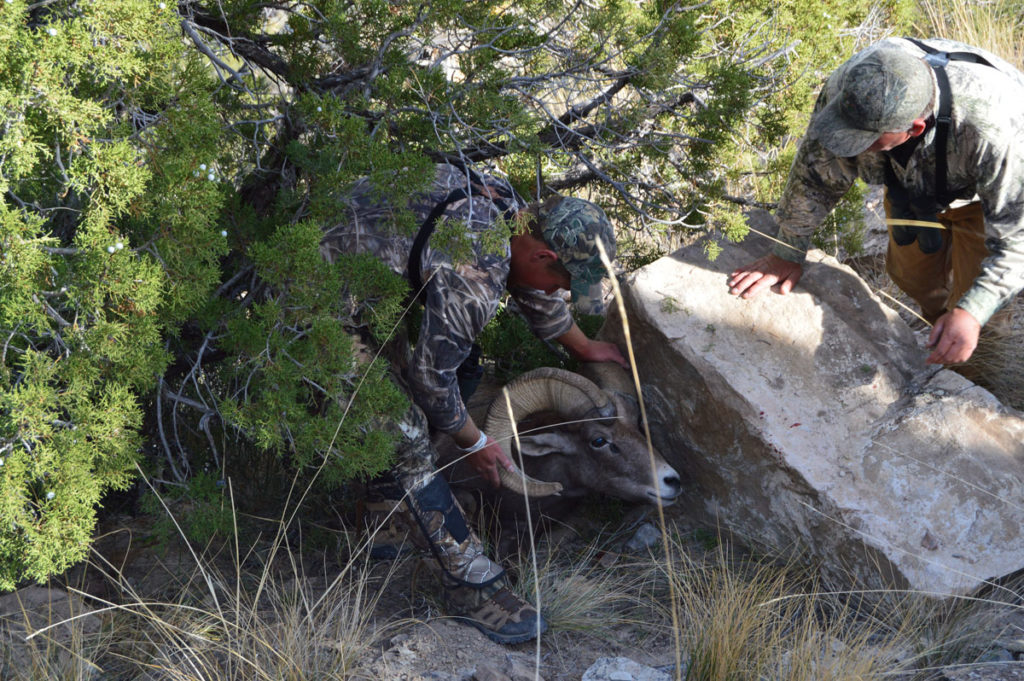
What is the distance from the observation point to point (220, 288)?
4434mm

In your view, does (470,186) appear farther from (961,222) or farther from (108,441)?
(961,222)

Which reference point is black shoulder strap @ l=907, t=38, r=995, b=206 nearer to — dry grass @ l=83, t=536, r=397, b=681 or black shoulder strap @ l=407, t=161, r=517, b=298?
black shoulder strap @ l=407, t=161, r=517, b=298

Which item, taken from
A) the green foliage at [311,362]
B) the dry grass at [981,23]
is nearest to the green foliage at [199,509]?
the green foliage at [311,362]

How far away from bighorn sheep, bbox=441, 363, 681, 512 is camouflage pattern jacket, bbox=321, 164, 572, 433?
26.5 inches

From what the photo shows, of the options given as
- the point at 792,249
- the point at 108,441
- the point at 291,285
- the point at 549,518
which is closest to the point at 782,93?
the point at 792,249

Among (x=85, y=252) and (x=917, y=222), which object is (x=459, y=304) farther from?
(x=917, y=222)

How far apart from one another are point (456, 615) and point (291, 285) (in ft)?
6.05

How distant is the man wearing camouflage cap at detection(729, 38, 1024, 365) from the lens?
4246 mm

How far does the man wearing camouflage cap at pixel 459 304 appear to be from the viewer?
13.8ft

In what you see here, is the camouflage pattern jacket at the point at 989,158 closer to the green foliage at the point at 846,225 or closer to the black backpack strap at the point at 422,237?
the green foliage at the point at 846,225

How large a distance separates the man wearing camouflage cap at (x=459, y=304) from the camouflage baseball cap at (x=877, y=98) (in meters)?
1.26

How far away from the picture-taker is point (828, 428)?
462cm

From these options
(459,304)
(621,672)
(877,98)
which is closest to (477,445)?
(459,304)

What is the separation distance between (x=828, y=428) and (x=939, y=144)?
5.00 feet
